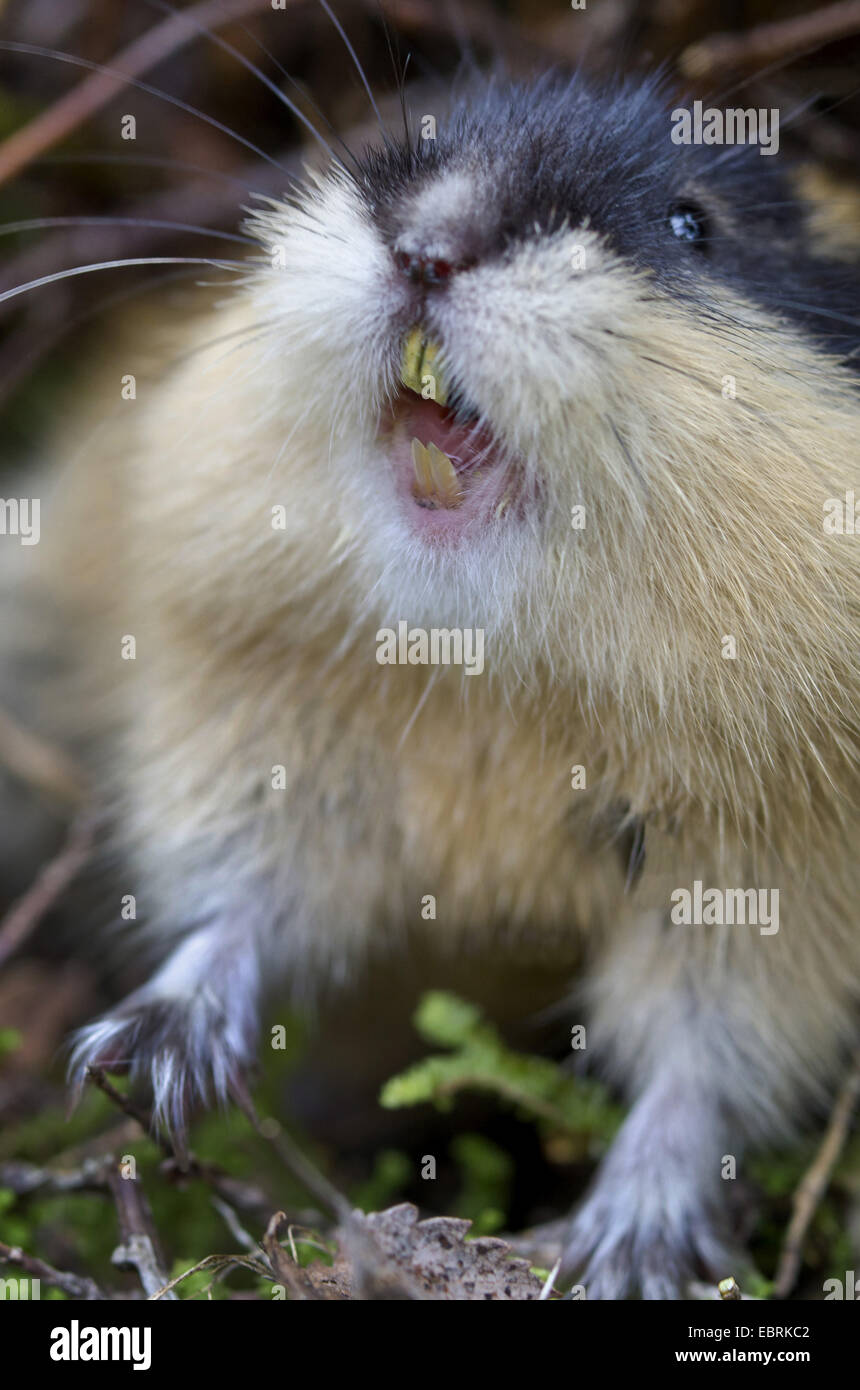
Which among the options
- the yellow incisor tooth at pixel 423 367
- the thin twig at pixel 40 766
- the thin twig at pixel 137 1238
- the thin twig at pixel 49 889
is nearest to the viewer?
the yellow incisor tooth at pixel 423 367

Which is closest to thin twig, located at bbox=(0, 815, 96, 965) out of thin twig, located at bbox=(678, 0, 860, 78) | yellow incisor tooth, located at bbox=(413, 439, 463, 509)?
yellow incisor tooth, located at bbox=(413, 439, 463, 509)

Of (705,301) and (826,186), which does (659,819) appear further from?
(826,186)

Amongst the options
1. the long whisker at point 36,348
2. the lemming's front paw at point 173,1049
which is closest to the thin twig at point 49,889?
the lemming's front paw at point 173,1049

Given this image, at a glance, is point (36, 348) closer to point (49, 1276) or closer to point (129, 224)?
point (129, 224)

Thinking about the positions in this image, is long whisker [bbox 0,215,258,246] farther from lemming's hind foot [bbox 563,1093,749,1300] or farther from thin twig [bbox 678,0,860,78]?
lemming's hind foot [bbox 563,1093,749,1300]

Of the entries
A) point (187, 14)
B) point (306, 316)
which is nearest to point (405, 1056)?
point (306, 316)

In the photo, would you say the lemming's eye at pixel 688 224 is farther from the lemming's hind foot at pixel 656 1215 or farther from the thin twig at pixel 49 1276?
the thin twig at pixel 49 1276
